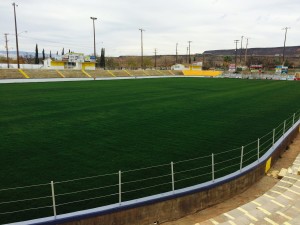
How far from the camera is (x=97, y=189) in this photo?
8.66 meters

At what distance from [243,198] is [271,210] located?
4.11 ft

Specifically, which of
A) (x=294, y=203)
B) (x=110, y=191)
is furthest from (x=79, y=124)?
(x=294, y=203)

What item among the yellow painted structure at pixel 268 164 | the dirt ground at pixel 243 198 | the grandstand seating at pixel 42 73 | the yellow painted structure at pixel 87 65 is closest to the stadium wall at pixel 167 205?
the dirt ground at pixel 243 198

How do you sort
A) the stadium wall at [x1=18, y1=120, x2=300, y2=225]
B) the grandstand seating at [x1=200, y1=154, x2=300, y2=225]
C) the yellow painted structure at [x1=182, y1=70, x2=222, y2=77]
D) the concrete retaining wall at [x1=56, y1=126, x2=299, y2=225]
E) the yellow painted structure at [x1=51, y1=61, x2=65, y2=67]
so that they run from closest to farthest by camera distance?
the stadium wall at [x1=18, y1=120, x2=300, y2=225]
the concrete retaining wall at [x1=56, y1=126, x2=299, y2=225]
the grandstand seating at [x1=200, y1=154, x2=300, y2=225]
the yellow painted structure at [x1=51, y1=61, x2=65, y2=67]
the yellow painted structure at [x1=182, y1=70, x2=222, y2=77]

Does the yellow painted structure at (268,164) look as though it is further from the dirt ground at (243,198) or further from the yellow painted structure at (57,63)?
the yellow painted structure at (57,63)

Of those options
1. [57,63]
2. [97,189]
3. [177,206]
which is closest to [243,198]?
[177,206]

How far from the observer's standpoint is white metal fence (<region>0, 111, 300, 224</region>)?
7340 millimetres

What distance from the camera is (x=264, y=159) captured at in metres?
11.3

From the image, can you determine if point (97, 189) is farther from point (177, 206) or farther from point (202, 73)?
point (202, 73)

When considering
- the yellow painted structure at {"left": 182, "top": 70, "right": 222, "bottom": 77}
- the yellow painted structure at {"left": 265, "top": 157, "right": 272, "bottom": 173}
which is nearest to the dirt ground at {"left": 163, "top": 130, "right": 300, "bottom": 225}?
the yellow painted structure at {"left": 265, "top": 157, "right": 272, "bottom": 173}

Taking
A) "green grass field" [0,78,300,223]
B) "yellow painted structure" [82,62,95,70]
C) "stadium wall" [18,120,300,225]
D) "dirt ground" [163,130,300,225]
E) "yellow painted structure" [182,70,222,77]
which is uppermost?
"yellow painted structure" [82,62,95,70]

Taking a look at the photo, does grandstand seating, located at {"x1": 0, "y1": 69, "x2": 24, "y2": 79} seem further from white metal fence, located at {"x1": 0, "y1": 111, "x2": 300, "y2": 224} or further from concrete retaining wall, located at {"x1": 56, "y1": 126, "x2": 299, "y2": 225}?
concrete retaining wall, located at {"x1": 56, "y1": 126, "x2": 299, "y2": 225}

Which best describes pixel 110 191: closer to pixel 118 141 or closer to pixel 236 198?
pixel 236 198

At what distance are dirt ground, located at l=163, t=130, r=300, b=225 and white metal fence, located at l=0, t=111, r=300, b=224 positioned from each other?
36.9 inches
